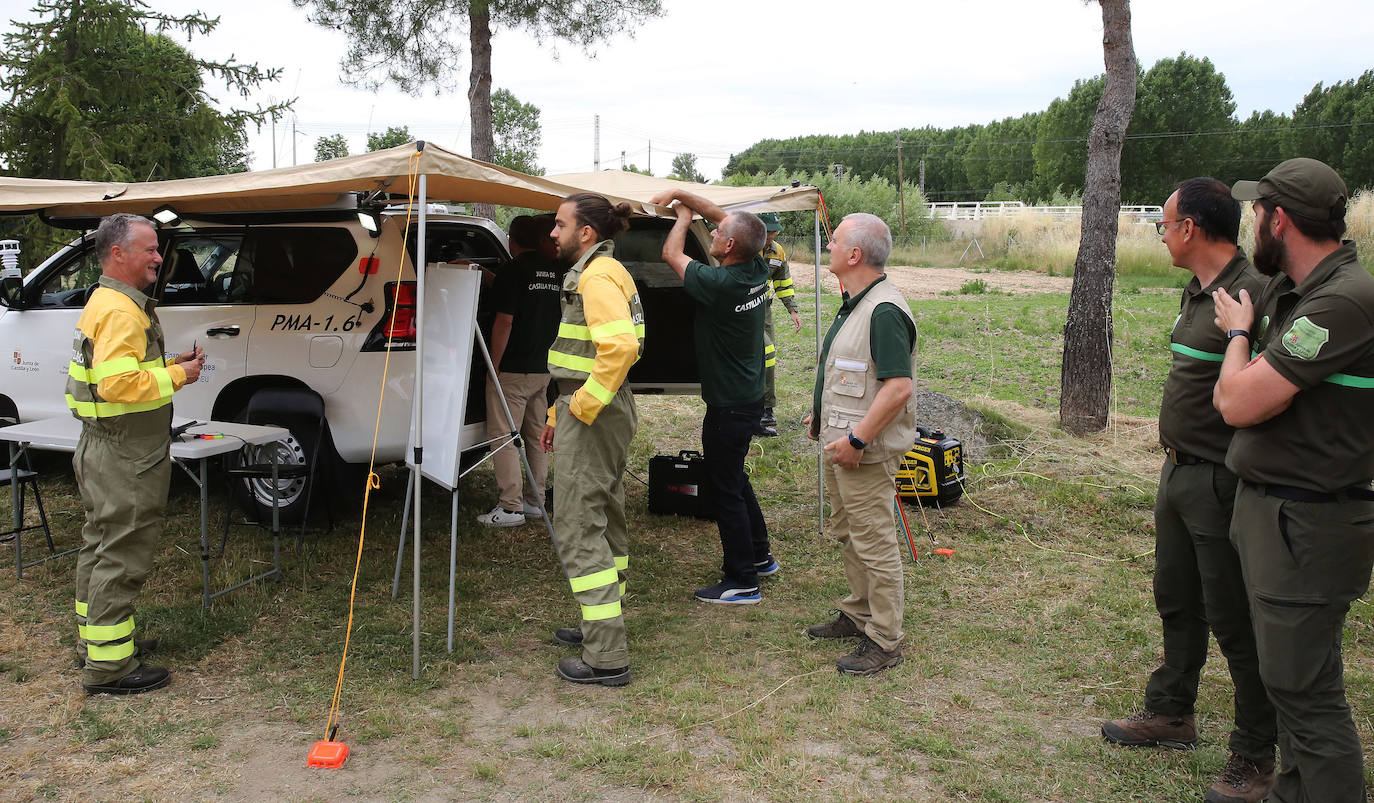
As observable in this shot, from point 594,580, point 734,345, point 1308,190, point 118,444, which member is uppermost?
point 1308,190

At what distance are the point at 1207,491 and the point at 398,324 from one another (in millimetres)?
4260

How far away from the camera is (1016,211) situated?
3672 cm

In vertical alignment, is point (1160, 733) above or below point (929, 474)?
below

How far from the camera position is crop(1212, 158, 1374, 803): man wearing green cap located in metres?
2.51

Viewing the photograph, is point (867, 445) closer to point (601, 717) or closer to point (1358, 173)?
point (601, 717)

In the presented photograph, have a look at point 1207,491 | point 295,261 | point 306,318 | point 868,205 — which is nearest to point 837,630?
point 1207,491

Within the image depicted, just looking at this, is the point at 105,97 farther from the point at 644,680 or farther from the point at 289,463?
the point at 644,680

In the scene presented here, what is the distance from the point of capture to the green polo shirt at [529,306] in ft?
18.6

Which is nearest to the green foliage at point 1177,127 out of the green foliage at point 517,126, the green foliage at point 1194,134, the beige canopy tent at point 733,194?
the green foliage at point 1194,134

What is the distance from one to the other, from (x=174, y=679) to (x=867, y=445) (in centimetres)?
317

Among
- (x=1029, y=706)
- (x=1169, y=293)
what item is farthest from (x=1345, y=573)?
(x=1169, y=293)

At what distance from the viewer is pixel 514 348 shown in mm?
5855

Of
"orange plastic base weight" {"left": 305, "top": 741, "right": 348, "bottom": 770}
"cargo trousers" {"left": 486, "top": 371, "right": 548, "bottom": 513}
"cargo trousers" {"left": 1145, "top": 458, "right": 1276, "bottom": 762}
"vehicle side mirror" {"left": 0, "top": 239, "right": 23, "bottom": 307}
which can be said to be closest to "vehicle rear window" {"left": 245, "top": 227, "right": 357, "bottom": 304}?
"cargo trousers" {"left": 486, "top": 371, "right": 548, "bottom": 513}

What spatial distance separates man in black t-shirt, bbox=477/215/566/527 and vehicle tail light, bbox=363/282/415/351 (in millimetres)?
508
